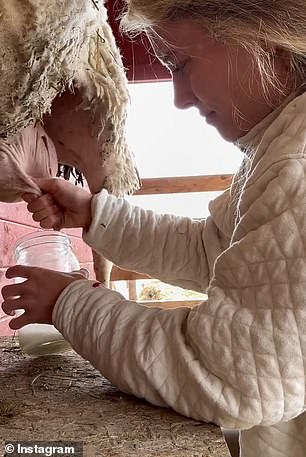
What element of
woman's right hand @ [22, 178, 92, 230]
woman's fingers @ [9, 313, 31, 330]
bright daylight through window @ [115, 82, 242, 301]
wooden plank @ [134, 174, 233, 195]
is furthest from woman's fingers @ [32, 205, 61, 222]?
bright daylight through window @ [115, 82, 242, 301]

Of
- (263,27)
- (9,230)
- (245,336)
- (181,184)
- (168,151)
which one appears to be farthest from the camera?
(168,151)

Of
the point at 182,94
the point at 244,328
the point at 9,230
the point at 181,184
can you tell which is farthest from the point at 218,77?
the point at 181,184

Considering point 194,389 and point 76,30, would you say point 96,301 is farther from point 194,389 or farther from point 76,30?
point 76,30

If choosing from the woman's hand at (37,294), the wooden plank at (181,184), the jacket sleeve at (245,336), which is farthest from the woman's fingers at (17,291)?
the wooden plank at (181,184)

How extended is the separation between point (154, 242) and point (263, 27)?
38 centimetres

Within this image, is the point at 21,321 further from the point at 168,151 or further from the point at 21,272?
the point at 168,151

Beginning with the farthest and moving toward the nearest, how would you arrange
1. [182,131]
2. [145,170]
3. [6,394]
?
[182,131] < [145,170] < [6,394]

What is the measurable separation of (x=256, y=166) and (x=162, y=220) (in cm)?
36

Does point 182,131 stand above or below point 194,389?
above

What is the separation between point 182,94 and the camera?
2.45 feet

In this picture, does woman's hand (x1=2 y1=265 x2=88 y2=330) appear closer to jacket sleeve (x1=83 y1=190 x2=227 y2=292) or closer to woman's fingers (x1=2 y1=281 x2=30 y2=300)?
woman's fingers (x1=2 y1=281 x2=30 y2=300)

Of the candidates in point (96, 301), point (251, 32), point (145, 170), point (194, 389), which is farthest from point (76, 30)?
point (145, 170)

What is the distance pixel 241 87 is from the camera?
69cm

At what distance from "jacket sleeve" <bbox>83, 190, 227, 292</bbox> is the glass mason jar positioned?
0.04 m
